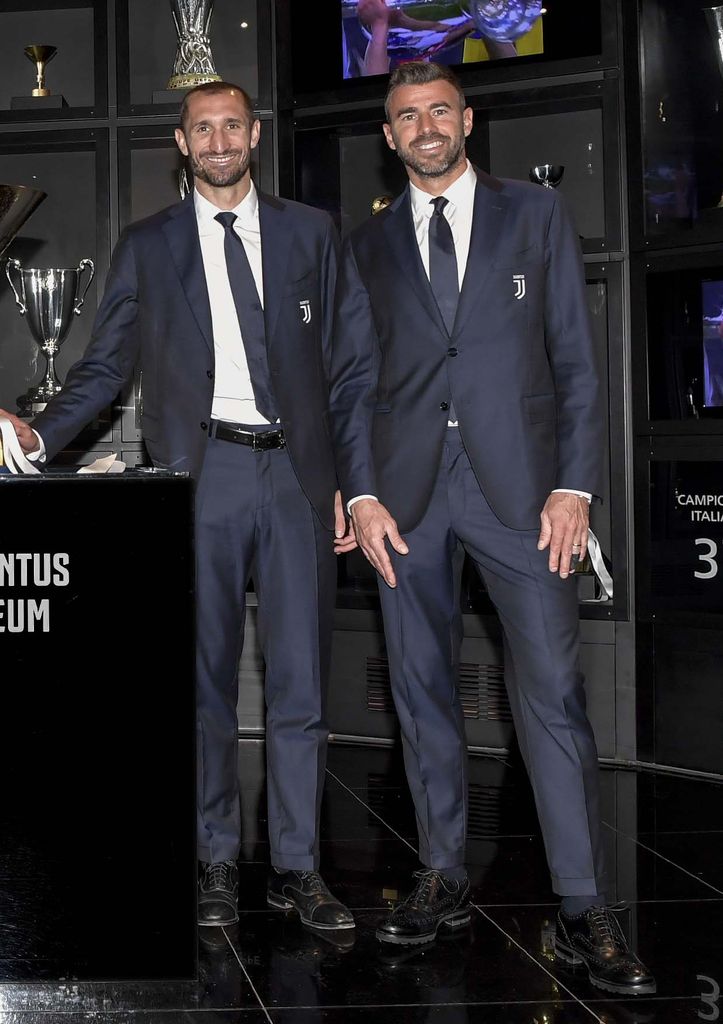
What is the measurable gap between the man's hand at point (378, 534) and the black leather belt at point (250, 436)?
0.23 m

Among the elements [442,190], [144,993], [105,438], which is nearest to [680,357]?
[442,190]

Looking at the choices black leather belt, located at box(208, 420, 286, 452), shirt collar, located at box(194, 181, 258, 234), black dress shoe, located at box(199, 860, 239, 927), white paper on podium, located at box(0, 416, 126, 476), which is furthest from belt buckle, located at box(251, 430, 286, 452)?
black dress shoe, located at box(199, 860, 239, 927)

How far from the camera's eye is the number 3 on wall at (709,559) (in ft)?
12.9

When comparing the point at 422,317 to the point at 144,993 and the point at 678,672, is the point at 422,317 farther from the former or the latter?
the point at 678,672

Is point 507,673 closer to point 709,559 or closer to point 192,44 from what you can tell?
point 709,559

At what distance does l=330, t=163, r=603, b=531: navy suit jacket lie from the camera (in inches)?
94.4

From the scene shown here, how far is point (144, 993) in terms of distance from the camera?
2234 mm

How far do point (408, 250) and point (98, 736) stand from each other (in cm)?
109

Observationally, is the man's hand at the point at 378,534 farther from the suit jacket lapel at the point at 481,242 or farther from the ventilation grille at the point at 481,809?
the ventilation grille at the point at 481,809

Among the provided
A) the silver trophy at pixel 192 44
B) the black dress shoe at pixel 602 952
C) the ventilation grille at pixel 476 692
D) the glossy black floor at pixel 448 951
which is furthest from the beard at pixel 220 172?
the ventilation grille at pixel 476 692

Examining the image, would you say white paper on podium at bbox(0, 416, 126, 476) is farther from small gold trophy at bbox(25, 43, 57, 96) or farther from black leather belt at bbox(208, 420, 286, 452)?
small gold trophy at bbox(25, 43, 57, 96)

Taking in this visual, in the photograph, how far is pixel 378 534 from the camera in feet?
8.11

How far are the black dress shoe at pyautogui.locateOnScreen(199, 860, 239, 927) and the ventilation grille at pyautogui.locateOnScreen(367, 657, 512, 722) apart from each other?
168 centimetres

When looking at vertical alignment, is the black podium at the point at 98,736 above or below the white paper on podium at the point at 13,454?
below
